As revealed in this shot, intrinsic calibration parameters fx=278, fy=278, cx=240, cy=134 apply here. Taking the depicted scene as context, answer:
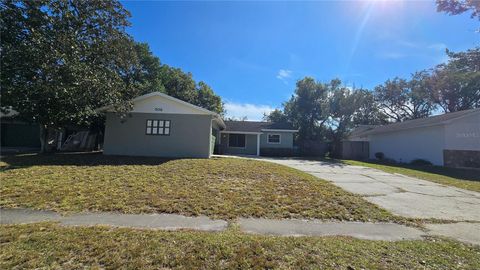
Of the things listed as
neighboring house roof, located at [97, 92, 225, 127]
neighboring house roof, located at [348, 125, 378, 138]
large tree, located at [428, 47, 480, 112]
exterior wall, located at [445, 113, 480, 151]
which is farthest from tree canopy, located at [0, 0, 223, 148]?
large tree, located at [428, 47, 480, 112]

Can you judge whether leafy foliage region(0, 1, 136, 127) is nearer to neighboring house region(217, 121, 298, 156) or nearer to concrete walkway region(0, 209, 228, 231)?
concrete walkway region(0, 209, 228, 231)

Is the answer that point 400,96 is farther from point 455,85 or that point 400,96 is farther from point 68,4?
point 68,4

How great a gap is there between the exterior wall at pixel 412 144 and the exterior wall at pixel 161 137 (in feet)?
53.0

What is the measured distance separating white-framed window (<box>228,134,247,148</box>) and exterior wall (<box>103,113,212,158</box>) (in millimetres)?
9815

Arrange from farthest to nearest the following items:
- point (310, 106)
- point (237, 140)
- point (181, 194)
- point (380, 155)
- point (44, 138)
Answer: point (310, 106) < point (237, 140) < point (380, 155) < point (44, 138) < point (181, 194)

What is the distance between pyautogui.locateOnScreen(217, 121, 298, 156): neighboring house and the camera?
2608 cm

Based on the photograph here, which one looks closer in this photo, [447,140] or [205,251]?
[205,251]

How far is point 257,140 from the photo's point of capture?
26.1m

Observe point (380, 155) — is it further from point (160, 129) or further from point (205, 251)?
point (205, 251)

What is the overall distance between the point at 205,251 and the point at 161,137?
14.0m

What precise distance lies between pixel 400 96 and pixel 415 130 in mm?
20741

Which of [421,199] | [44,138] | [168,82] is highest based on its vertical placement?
[168,82]

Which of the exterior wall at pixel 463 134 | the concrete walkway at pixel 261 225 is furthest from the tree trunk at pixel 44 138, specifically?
the exterior wall at pixel 463 134

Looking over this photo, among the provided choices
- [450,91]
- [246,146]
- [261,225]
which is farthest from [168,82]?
[450,91]
